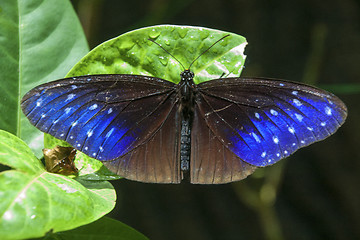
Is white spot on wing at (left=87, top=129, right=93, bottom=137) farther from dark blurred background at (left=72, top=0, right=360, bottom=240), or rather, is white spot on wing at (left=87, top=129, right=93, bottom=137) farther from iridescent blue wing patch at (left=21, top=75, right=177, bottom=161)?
dark blurred background at (left=72, top=0, right=360, bottom=240)

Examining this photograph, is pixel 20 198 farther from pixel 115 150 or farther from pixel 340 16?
pixel 340 16

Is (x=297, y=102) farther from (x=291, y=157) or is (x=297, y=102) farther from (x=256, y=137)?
(x=291, y=157)

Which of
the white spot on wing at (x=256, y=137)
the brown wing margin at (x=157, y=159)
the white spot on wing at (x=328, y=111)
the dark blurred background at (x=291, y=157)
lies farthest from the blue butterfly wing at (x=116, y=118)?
the dark blurred background at (x=291, y=157)

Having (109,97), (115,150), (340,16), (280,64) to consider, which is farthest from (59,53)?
(340,16)

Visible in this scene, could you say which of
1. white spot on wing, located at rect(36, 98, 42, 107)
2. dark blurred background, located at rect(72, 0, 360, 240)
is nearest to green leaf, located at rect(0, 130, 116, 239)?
white spot on wing, located at rect(36, 98, 42, 107)

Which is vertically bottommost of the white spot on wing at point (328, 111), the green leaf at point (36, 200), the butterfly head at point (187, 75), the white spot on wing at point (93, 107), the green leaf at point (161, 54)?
the green leaf at point (36, 200)

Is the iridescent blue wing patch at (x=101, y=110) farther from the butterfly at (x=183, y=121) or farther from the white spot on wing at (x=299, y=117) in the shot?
the white spot on wing at (x=299, y=117)

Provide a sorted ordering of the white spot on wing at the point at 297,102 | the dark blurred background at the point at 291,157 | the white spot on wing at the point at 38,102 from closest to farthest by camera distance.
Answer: the white spot on wing at the point at 38,102
the white spot on wing at the point at 297,102
the dark blurred background at the point at 291,157
